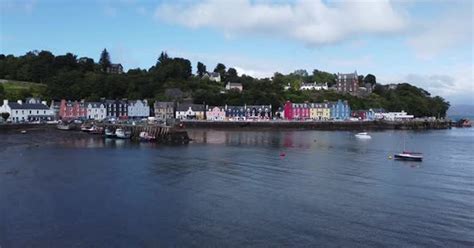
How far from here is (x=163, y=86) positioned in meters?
108

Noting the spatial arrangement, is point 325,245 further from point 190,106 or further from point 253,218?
point 190,106

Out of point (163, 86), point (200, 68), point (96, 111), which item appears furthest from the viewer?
point (200, 68)

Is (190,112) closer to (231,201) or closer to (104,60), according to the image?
(104,60)

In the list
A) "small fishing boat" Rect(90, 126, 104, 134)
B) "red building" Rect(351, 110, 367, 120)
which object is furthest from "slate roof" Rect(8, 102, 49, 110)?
"red building" Rect(351, 110, 367, 120)

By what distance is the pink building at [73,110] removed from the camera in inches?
3356

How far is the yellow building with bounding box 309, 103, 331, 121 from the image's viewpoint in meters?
97.2

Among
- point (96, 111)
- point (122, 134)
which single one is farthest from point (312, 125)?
point (122, 134)

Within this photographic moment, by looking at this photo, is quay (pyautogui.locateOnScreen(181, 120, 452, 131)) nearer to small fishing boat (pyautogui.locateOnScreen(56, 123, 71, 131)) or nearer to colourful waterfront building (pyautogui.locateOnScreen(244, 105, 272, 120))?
colourful waterfront building (pyautogui.locateOnScreen(244, 105, 272, 120))

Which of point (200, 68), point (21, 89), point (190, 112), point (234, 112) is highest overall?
point (200, 68)

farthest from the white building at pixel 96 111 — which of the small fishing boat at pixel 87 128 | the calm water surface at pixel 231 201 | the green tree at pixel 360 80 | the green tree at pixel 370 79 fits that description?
the green tree at pixel 370 79

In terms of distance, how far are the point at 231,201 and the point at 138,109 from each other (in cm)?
7416

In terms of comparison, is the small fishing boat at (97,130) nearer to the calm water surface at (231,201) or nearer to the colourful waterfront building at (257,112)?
the calm water surface at (231,201)

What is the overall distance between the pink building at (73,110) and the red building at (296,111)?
1483 inches

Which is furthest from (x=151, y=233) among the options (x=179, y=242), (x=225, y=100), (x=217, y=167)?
(x=225, y=100)
